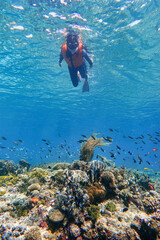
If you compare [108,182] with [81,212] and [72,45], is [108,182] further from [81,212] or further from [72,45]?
[72,45]

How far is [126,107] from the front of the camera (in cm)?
3666

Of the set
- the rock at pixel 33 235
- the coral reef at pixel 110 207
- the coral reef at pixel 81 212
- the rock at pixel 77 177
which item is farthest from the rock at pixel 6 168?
the coral reef at pixel 110 207

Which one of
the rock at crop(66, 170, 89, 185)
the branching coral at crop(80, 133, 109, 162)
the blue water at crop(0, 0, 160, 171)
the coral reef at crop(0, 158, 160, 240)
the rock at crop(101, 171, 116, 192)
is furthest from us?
the blue water at crop(0, 0, 160, 171)

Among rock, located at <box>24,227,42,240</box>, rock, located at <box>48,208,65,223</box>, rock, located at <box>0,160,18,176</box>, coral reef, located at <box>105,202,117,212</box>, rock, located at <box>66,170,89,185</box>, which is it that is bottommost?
rock, located at <box>0,160,18,176</box>

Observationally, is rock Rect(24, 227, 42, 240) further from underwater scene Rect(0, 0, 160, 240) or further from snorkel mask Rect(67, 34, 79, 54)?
snorkel mask Rect(67, 34, 79, 54)

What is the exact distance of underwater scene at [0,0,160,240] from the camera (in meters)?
3.83

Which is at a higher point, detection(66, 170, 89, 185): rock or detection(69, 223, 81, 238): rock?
detection(66, 170, 89, 185): rock

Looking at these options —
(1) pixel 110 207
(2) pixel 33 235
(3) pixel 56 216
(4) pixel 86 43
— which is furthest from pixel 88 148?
(4) pixel 86 43

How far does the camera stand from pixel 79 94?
27.8 m

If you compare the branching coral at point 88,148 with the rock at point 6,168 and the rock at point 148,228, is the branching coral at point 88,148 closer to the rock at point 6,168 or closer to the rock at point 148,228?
the rock at point 148,228

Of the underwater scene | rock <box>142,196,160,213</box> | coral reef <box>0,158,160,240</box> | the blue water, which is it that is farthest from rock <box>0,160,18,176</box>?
rock <box>142,196,160,213</box>

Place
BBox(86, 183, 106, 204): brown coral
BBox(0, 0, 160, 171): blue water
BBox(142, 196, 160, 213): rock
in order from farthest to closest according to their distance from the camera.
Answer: BBox(0, 0, 160, 171): blue water, BBox(142, 196, 160, 213): rock, BBox(86, 183, 106, 204): brown coral

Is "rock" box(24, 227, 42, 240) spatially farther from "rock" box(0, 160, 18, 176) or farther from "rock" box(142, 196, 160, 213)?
→ "rock" box(0, 160, 18, 176)

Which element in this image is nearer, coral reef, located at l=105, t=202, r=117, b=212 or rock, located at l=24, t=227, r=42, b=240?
rock, located at l=24, t=227, r=42, b=240
